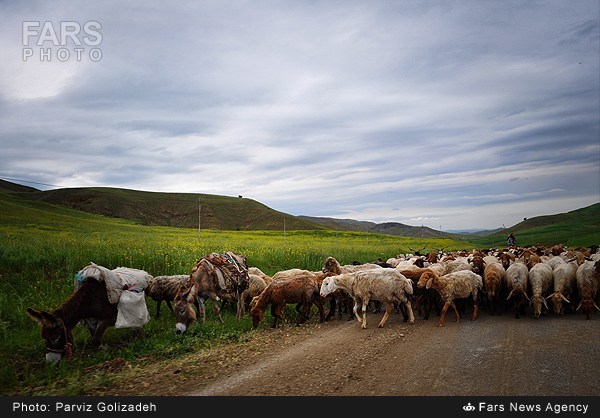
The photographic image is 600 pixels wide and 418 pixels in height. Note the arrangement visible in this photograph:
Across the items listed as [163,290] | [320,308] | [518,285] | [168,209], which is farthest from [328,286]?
[168,209]

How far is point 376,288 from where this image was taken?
12.6 metres

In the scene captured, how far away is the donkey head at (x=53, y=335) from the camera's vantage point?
28.9 feet

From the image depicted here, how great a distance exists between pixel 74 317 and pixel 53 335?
0.64 meters

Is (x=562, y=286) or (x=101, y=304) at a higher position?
(x=101, y=304)

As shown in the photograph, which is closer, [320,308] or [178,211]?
[320,308]

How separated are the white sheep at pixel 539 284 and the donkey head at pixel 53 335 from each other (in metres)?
13.6

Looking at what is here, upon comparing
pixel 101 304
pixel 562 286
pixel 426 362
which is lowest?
pixel 426 362

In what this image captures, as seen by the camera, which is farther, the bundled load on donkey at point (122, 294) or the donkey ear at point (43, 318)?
the bundled load on donkey at point (122, 294)

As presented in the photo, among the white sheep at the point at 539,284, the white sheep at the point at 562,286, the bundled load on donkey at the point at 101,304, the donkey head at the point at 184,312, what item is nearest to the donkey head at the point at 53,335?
the bundled load on donkey at the point at 101,304

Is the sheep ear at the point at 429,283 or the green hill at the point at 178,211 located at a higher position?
the green hill at the point at 178,211

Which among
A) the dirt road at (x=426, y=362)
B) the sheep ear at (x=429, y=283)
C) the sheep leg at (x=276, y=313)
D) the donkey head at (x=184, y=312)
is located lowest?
the dirt road at (x=426, y=362)

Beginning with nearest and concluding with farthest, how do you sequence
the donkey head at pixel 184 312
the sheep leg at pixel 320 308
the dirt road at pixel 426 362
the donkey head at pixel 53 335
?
the dirt road at pixel 426 362 → the donkey head at pixel 53 335 → the donkey head at pixel 184 312 → the sheep leg at pixel 320 308

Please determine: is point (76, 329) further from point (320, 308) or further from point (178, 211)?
point (178, 211)

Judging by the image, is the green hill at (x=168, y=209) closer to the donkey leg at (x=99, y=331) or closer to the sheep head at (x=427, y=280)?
the sheep head at (x=427, y=280)
